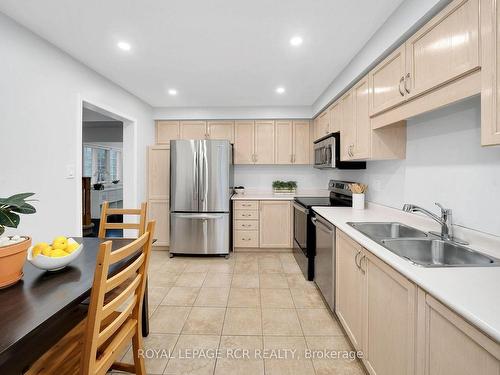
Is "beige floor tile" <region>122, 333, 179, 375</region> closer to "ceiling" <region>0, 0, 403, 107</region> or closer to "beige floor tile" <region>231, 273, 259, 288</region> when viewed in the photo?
"beige floor tile" <region>231, 273, 259, 288</region>

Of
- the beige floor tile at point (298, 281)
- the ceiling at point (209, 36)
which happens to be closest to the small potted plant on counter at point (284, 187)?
the beige floor tile at point (298, 281)

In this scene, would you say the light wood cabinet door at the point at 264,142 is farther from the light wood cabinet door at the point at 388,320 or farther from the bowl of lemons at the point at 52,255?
the bowl of lemons at the point at 52,255

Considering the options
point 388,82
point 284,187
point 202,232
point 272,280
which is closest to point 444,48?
point 388,82

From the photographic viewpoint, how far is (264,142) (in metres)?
4.31

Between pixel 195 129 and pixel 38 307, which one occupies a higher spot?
pixel 195 129

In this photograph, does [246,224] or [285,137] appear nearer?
[246,224]

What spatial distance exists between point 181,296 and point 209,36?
2.49 m

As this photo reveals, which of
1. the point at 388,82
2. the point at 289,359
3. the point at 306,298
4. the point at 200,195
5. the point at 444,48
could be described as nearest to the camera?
the point at 444,48

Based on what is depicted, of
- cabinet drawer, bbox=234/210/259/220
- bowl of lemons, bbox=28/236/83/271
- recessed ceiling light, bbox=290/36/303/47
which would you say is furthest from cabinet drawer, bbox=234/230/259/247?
bowl of lemons, bbox=28/236/83/271

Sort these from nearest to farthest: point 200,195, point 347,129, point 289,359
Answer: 1. point 289,359
2. point 347,129
3. point 200,195

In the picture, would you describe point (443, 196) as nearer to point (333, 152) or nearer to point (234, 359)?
point (333, 152)

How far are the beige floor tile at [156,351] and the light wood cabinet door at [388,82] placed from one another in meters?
2.43

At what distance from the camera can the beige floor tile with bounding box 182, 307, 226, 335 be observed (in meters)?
2.00

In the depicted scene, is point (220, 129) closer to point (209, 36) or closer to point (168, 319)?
point (209, 36)
